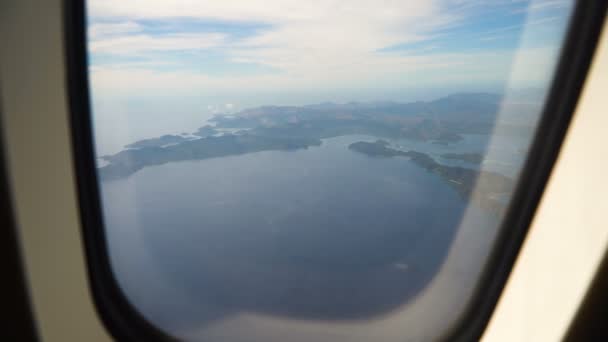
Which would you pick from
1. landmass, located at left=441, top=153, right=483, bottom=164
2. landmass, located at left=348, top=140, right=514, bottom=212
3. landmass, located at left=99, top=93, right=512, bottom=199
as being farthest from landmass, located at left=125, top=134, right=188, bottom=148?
landmass, located at left=441, top=153, right=483, bottom=164

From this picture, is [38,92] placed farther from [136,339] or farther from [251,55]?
[136,339]

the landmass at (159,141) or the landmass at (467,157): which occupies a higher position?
the landmass at (467,157)

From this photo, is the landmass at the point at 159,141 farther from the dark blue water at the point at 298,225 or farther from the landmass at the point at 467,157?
the landmass at the point at 467,157

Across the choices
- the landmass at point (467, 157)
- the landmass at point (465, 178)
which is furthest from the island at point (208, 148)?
the landmass at point (467, 157)

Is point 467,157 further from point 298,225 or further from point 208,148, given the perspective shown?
point 208,148

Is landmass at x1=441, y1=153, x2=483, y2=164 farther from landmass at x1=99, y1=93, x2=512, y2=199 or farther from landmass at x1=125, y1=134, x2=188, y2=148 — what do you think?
landmass at x1=125, y1=134, x2=188, y2=148

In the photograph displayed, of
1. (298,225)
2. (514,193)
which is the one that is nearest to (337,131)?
(298,225)
